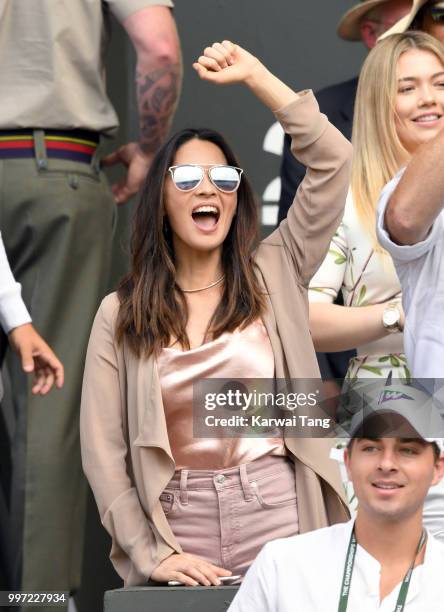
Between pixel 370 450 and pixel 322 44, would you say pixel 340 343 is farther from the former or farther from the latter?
pixel 322 44

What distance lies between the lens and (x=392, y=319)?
3975 mm

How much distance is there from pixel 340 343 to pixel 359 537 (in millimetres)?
1285

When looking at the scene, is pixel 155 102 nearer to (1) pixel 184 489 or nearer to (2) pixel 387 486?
(1) pixel 184 489

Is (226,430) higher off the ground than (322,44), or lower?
lower

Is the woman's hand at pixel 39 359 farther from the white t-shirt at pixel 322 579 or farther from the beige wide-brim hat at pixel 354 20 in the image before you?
the beige wide-brim hat at pixel 354 20

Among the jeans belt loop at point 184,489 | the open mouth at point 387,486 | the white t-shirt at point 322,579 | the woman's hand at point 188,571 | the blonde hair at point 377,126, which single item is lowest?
the woman's hand at point 188,571

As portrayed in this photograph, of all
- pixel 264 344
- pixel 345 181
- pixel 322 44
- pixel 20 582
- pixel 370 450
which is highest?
pixel 322 44

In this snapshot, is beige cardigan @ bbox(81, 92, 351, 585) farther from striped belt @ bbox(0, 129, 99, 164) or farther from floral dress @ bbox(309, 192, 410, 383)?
striped belt @ bbox(0, 129, 99, 164)

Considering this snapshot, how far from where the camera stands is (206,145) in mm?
4055

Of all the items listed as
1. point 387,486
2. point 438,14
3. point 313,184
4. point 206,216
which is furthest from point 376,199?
point 387,486

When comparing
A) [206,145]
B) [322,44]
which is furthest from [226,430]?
[322,44]

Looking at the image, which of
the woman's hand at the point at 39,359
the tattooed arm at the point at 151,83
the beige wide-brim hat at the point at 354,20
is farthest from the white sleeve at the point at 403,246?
the beige wide-brim hat at the point at 354,20

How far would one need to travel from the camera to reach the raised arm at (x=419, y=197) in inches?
115

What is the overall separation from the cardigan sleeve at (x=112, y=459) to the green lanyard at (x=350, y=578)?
2.80ft
